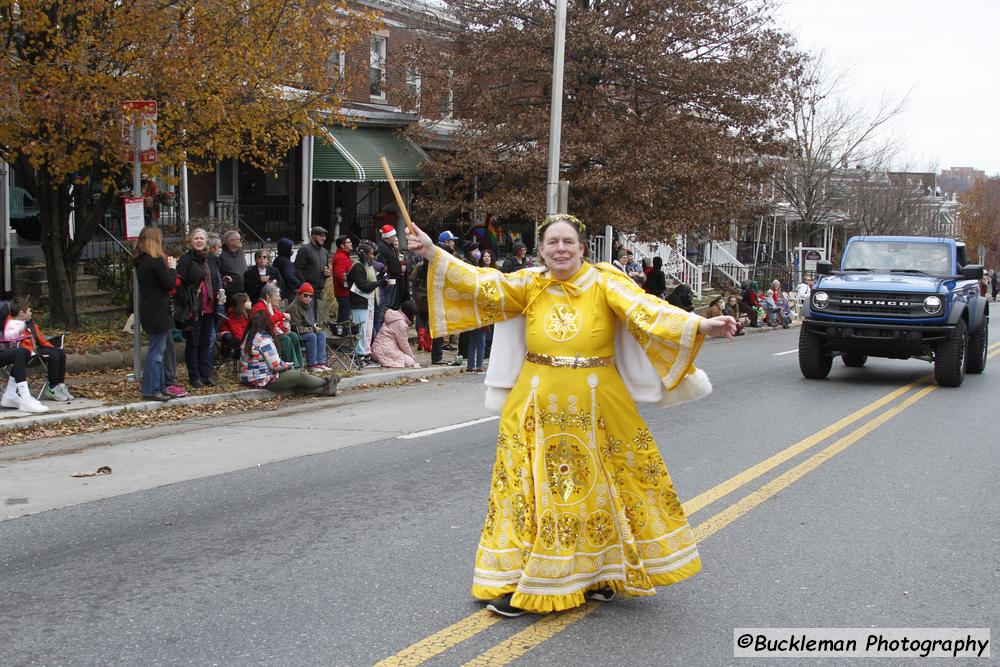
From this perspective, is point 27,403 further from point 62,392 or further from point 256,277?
point 256,277

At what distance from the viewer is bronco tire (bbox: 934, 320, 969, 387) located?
1389 cm

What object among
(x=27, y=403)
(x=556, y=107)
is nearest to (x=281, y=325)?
(x=27, y=403)

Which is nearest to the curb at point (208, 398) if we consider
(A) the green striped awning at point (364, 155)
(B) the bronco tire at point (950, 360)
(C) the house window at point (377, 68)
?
(B) the bronco tire at point (950, 360)

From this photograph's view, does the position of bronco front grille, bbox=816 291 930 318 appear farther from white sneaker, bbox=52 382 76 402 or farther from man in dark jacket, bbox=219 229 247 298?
white sneaker, bbox=52 382 76 402

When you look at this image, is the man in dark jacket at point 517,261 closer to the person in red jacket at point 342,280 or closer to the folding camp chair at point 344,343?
the person in red jacket at point 342,280

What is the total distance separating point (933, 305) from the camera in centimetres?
1398

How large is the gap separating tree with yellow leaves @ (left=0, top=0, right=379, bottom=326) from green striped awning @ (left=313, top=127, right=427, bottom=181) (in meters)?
6.69

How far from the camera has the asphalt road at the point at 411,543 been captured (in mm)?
4672

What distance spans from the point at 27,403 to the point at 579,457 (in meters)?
7.79

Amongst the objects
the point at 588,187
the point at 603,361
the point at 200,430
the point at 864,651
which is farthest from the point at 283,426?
the point at 588,187

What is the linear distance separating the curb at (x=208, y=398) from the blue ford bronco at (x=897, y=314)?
5.33 metres

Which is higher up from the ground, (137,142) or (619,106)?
(619,106)

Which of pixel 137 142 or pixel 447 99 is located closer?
pixel 137 142

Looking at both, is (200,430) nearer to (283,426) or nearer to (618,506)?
(283,426)
